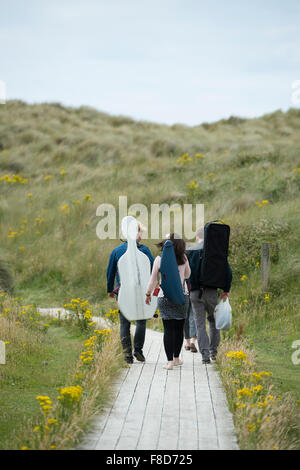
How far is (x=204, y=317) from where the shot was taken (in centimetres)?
787

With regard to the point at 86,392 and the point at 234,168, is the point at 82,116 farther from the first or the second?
the point at 86,392

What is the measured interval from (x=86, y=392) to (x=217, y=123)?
35160mm

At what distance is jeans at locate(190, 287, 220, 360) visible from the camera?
7754 mm

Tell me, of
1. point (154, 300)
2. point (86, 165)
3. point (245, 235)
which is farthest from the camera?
point (86, 165)

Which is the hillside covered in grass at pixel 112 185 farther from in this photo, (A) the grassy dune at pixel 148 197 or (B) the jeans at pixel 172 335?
(B) the jeans at pixel 172 335

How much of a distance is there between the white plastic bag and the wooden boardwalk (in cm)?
57

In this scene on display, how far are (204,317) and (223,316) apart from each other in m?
0.39

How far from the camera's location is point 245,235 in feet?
45.3

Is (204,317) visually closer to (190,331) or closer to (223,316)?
(223,316)

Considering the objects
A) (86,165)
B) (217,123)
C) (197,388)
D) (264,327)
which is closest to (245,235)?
(264,327)

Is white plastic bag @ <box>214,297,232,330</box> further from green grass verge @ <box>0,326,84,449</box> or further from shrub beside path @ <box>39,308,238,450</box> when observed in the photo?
green grass verge @ <box>0,326,84,449</box>

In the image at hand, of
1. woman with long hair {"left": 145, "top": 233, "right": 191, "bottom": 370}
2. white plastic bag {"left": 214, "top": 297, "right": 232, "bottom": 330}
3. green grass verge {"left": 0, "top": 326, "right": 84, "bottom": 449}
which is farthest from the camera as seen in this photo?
white plastic bag {"left": 214, "top": 297, "right": 232, "bottom": 330}

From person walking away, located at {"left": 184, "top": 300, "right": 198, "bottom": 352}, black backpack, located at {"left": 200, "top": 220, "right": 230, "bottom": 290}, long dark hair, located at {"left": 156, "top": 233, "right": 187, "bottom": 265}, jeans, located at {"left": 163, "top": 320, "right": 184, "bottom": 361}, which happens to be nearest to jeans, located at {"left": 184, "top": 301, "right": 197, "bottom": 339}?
person walking away, located at {"left": 184, "top": 300, "right": 198, "bottom": 352}

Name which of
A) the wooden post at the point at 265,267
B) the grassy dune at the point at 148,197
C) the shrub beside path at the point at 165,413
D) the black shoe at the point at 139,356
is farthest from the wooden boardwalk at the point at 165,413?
the wooden post at the point at 265,267
